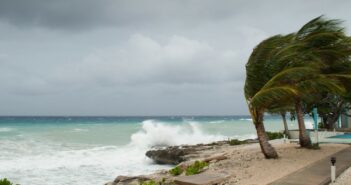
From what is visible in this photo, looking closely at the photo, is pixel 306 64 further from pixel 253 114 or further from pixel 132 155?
pixel 132 155

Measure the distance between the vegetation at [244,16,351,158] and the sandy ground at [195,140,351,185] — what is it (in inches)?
30.7

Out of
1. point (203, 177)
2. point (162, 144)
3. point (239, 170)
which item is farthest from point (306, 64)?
point (162, 144)

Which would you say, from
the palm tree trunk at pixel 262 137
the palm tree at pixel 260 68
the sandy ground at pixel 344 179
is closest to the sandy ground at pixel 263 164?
the palm tree trunk at pixel 262 137

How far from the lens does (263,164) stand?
13336 millimetres

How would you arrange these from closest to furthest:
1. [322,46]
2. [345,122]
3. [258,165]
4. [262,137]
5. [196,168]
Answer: [258,165], [196,168], [262,137], [322,46], [345,122]

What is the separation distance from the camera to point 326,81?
13.9m

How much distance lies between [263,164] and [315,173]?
2540mm

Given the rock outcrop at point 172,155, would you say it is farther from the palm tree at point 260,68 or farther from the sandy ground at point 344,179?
the sandy ground at point 344,179

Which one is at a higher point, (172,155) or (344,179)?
(344,179)

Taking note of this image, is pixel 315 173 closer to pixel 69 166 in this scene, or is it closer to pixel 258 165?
pixel 258 165

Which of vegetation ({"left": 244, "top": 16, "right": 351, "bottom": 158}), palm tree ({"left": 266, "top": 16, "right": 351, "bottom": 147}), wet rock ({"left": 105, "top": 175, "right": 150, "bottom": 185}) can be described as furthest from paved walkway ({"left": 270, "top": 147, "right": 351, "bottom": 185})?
wet rock ({"left": 105, "top": 175, "right": 150, "bottom": 185})

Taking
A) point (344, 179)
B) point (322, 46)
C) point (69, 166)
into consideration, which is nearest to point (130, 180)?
point (344, 179)

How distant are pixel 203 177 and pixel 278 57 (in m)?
6.48

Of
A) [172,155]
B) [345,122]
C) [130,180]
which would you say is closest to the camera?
[130,180]
